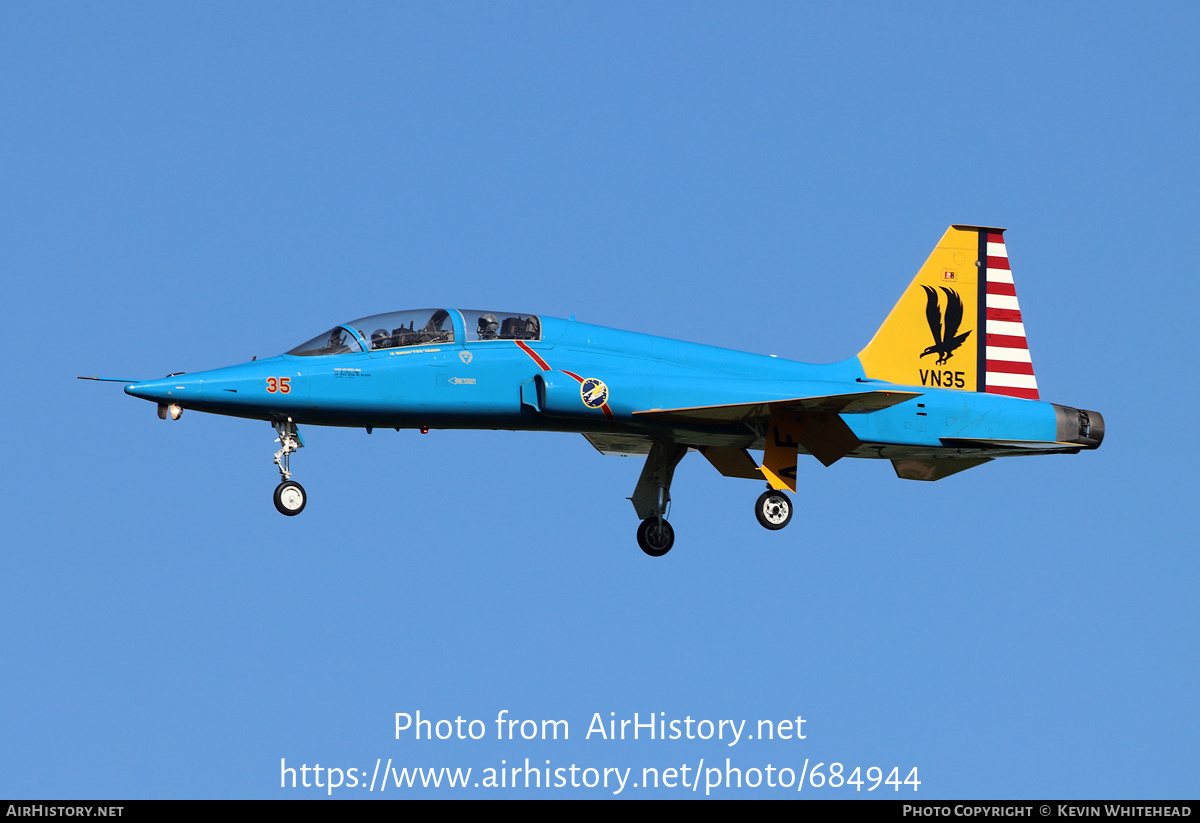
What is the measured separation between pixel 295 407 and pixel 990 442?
38.8ft

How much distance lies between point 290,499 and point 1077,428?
533 inches

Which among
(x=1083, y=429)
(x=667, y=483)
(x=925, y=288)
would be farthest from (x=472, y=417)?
(x=1083, y=429)

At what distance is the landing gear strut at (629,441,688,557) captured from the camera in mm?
29328

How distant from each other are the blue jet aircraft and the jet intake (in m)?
0.03

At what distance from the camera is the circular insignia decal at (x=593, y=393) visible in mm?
25859

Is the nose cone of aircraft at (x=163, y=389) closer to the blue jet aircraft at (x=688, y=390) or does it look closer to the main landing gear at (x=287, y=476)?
the blue jet aircraft at (x=688, y=390)

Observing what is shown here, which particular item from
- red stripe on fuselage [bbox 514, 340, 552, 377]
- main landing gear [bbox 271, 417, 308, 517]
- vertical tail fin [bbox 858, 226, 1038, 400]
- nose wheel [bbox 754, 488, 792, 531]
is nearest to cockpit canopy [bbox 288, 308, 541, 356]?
red stripe on fuselage [bbox 514, 340, 552, 377]

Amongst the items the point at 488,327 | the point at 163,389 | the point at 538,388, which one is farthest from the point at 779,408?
the point at 163,389

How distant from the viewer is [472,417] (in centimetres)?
2627

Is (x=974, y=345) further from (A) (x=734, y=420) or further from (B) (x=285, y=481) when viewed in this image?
(B) (x=285, y=481)

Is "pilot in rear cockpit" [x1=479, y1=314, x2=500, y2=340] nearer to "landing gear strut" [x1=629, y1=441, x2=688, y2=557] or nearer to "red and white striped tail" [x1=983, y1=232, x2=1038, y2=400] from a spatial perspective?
"landing gear strut" [x1=629, y1=441, x2=688, y2=557]
